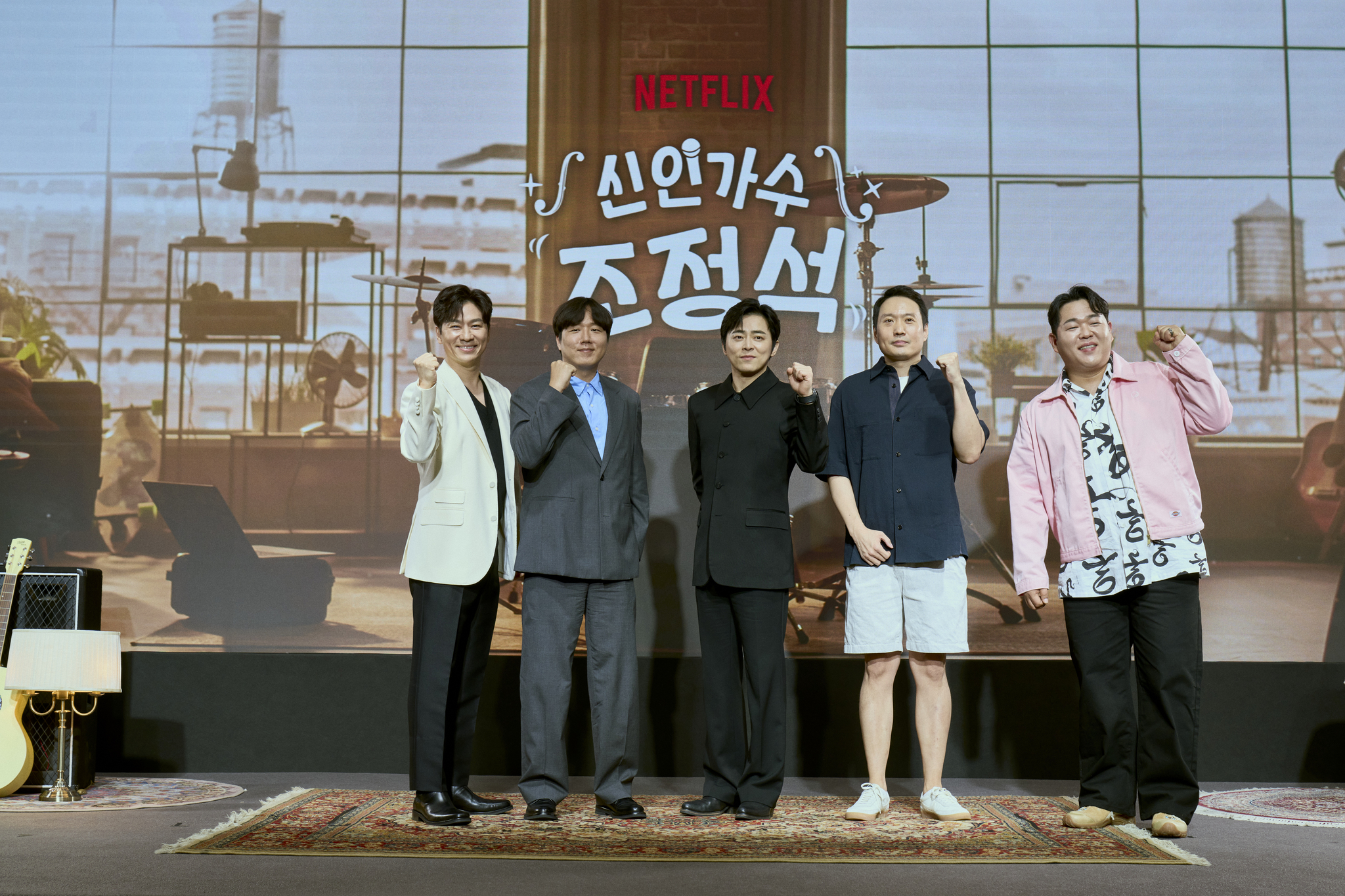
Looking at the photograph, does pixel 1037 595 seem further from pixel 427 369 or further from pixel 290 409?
pixel 290 409

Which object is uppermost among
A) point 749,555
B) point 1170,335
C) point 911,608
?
point 1170,335

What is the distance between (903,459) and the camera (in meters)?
3.05

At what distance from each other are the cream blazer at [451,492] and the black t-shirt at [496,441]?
11mm

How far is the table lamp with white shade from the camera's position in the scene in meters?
3.22

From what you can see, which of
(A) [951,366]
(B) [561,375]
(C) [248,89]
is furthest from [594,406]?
(C) [248,89]

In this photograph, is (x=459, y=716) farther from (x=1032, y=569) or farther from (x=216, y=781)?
(x=1032, y=569)

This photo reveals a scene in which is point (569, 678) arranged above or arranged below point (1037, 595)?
below

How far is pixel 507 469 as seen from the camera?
3066mm

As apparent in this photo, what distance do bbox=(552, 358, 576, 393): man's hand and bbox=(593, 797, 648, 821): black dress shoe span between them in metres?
1.11

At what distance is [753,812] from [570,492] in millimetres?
981

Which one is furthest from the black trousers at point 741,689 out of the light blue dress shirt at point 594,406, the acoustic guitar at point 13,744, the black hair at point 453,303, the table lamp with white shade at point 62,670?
the acoustic guitar at point 13,744

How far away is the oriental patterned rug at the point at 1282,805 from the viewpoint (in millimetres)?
3045

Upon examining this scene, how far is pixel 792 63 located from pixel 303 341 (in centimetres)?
209

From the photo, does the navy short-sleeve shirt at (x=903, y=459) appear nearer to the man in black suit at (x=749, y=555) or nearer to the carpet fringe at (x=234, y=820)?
the man in black suit at (x=749, y=555)
